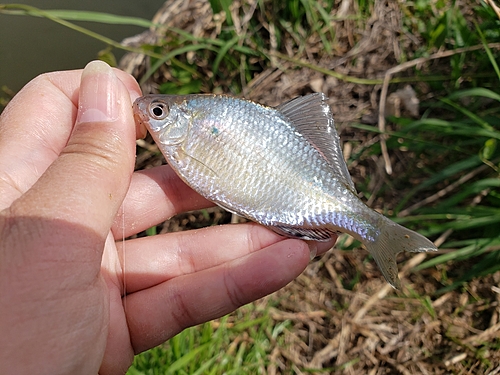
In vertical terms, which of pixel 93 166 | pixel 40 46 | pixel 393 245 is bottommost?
pixel 393 245

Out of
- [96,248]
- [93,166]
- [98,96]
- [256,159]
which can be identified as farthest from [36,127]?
[256,159]

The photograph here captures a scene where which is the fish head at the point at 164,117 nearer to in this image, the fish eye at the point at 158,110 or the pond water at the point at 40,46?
the fish eye at the point at 158,110

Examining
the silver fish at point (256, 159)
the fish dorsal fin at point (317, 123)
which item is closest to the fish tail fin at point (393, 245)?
the silver fish at point (256, 159)

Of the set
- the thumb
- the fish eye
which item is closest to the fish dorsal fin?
the fish eye

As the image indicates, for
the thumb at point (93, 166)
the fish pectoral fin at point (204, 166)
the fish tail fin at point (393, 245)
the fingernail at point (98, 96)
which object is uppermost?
the fingernail at point (98, 96)

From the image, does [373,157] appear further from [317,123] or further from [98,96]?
[98,96]

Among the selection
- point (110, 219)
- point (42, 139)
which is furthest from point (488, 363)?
point (42, 139)

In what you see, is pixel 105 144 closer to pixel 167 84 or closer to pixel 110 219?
pixel 110 219
